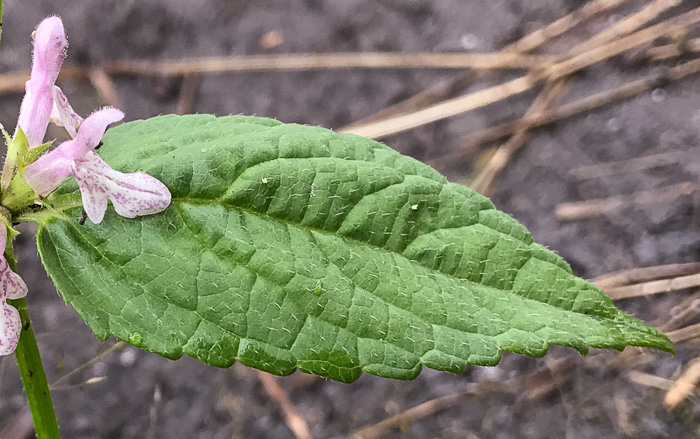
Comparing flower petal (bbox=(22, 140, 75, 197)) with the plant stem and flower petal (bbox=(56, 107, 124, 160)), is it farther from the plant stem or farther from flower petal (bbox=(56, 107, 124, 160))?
the plant stem

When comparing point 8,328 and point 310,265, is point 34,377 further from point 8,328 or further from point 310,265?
point 310,265

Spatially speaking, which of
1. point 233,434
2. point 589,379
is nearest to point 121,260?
point 233,434

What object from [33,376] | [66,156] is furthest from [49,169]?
[33,376]

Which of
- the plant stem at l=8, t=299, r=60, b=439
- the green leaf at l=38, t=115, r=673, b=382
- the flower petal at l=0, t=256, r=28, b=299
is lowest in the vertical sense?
the plant stem at l=8, t=299, r=60, b=439

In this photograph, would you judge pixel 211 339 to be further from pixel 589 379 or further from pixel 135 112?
pixel 135 112

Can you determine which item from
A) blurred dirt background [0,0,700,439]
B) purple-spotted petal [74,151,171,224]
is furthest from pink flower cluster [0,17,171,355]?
blurred dirt background [0,0,700,439]

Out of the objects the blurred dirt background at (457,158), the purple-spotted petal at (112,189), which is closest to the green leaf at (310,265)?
the purple-spotted petal at (112,189)

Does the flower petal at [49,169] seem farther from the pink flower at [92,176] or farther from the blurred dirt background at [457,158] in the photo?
the blurred dirt background at [457,158]
